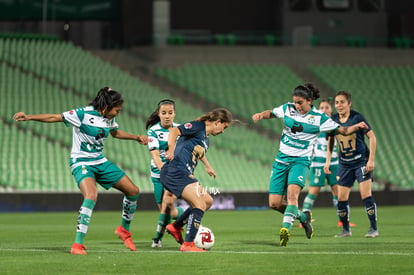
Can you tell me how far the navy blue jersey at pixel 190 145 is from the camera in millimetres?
11742

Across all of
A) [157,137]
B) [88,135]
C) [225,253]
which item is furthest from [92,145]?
[225,253]

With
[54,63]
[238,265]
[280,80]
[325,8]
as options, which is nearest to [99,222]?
[238,265]

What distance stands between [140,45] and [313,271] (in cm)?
3242

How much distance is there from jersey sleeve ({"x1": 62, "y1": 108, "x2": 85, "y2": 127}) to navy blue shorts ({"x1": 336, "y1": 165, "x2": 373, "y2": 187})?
17.6ft

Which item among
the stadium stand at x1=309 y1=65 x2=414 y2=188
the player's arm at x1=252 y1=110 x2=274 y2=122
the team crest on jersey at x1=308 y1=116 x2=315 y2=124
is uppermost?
the player's arm at x1=252 y1=110 x2=274 y2=122

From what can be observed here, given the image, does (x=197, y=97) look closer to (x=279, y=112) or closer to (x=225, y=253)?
(x=279, y=112)

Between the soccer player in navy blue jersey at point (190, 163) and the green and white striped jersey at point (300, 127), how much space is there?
1482 mm

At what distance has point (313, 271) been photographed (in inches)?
365

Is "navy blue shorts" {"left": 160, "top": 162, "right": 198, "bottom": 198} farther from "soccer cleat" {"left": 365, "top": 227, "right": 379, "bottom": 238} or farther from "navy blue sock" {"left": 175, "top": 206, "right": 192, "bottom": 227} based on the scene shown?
"soccer cleat" {"left": 365, "top": 227, "right": 379, "bottom": 238}

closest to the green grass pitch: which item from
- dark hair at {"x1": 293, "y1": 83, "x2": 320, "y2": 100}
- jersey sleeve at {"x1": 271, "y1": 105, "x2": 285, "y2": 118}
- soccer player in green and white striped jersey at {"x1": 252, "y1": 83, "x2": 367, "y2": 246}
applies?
soccer player in green and white striped jersey at {"x1": 252, "y1": 83, "x2": 367, "y2": 246}

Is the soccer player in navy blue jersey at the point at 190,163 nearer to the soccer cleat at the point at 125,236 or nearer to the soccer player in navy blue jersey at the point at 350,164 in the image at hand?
the soccer cleat at the point at 125,236

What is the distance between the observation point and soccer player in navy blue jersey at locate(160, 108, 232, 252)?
11477 mm

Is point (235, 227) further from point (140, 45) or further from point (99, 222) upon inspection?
point (140, 45)

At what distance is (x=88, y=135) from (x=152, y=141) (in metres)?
1.67
